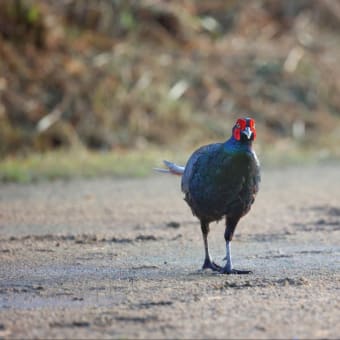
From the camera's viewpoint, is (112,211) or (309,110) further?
(309,110)

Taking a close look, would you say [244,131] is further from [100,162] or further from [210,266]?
[100,162]

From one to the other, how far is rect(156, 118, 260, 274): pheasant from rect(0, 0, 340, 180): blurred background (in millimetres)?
7124

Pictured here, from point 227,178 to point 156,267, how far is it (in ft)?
3.09

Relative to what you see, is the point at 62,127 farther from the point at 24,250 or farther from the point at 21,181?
the point at 24,250

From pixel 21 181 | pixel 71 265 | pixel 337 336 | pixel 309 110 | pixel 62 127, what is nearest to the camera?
pixel 337 336

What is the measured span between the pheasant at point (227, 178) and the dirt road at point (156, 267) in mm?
446

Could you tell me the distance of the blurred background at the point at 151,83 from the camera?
Answer: 16547 mm

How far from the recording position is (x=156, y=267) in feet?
23.7

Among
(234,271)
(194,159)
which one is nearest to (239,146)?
(194,159)

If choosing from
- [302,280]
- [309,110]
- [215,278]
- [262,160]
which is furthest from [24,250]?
[309,110]

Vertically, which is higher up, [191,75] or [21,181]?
[191,75]

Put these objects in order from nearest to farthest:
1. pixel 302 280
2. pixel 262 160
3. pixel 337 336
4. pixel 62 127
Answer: pixel 337 336, pixel 302 280, pixel 262 160, pixel 62 127

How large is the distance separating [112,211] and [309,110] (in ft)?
32.1

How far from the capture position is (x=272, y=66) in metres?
20.4
